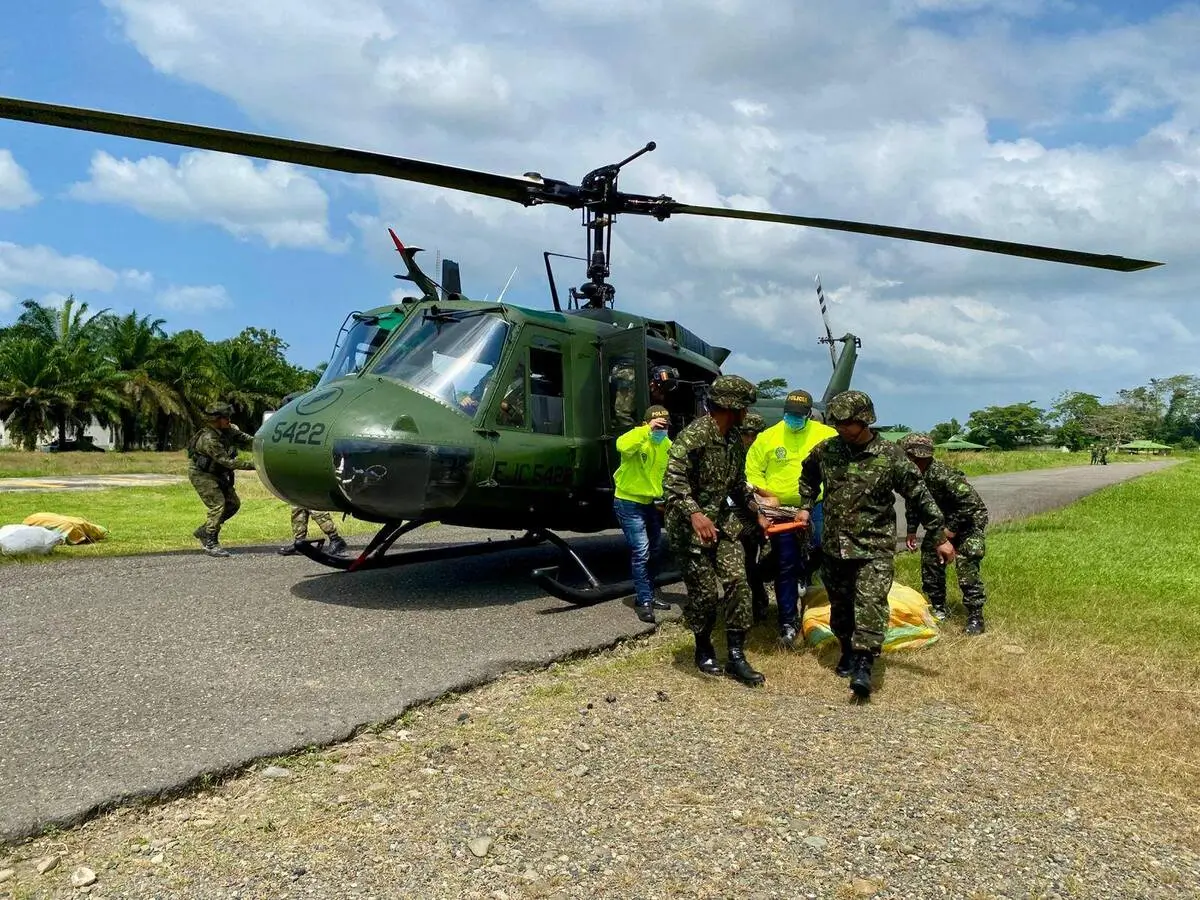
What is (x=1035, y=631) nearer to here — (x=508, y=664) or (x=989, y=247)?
(x=989, y=247)

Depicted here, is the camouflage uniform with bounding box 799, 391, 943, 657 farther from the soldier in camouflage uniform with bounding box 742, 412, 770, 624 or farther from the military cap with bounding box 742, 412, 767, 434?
the military cap with bounding box 742, 412, 767, 434

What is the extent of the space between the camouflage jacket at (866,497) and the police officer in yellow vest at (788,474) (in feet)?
3.01

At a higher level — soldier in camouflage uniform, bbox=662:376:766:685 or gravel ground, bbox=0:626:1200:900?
soldier in camouflage uniform, bbox=662:376:766:685

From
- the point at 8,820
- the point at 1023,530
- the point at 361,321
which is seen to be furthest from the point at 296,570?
the point at 1023,530

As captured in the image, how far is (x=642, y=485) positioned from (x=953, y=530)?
2505 millimetres

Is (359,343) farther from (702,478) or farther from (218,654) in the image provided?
(702,478)

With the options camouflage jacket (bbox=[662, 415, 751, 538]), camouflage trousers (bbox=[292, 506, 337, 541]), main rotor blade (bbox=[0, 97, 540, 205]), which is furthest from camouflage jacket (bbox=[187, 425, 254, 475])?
camouflage jacket (bbox=[662, 415, 751, 538])

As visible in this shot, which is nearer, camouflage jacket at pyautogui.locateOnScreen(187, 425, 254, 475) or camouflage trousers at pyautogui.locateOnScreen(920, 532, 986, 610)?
camouflage trousers at pyautogui.locateOnScreen(920, 532, 986, 610)

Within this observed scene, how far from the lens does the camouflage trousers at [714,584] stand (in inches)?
214

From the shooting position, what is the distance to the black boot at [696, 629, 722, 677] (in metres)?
5.46

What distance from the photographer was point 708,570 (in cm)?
546

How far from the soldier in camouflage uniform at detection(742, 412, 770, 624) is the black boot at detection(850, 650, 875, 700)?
4.92ft

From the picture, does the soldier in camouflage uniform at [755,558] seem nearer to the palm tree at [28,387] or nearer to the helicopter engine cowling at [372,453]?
the helicopter engine cowling at [372,453]

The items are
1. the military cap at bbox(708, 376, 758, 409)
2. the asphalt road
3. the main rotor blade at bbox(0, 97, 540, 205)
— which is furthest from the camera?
the military cap at bbox(708, 376, 758, 409)
